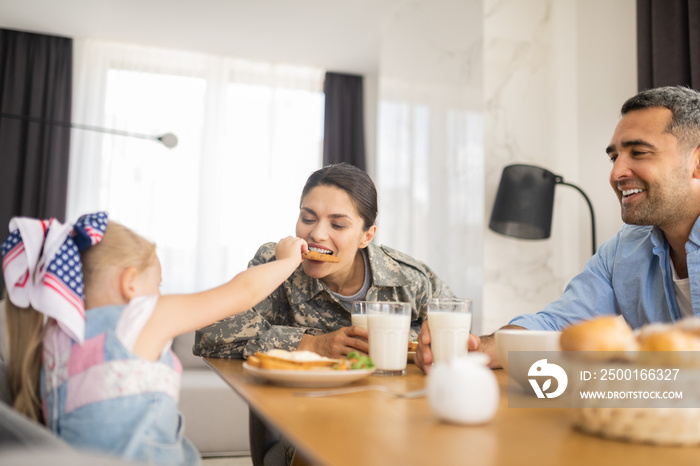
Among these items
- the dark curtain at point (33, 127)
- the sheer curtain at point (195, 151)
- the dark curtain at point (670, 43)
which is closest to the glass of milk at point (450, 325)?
the dark curtain at point (670, 43)

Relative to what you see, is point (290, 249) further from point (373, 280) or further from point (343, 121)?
point (343, 121)

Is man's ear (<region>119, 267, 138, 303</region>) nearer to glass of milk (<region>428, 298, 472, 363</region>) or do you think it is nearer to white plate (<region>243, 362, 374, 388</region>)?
white plate (<region>243, 362, 374, 388</region>)

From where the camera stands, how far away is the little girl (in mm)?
912

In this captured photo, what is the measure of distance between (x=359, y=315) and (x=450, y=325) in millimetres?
282

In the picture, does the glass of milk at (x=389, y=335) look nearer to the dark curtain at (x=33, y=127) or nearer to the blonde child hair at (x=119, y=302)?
the blonde child hair at (x=119, y=302)

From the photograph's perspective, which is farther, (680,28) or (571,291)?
(680,28)

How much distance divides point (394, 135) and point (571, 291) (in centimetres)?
337

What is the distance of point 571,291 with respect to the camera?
1.85 meters

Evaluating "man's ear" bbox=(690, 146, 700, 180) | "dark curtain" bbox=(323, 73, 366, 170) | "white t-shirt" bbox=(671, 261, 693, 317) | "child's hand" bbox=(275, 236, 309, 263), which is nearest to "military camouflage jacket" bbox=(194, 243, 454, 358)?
"child's hand" bbox=(275, 236, 309, 263)

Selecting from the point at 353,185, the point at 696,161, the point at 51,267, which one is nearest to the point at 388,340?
the point at 51,267

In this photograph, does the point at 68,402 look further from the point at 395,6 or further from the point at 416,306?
the point at 395,6

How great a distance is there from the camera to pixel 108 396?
0.91 metres

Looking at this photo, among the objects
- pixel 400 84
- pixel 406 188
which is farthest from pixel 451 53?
pixel 406 188

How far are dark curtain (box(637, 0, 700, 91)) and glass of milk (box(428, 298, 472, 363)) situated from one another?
227cm
